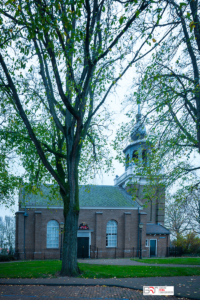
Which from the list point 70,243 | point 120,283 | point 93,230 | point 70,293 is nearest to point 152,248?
point 93,230

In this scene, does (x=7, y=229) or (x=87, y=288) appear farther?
(x=7, y=229)

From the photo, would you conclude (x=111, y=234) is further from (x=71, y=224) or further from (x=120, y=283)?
(x=120, y=283)

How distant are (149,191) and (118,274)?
13.2ft

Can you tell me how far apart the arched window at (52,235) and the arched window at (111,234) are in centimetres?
569

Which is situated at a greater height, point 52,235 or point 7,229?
point 52,235

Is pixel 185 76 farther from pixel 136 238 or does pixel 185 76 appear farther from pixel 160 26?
pixel 136 238

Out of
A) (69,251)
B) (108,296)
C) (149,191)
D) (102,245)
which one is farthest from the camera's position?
(102,245)

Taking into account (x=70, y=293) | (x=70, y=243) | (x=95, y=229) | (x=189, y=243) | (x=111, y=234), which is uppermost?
(x=70, y=243)

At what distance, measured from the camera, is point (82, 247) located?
29516mm

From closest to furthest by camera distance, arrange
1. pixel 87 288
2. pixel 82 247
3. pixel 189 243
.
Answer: pixel 87 288 < pixel 82 247 < pixel 189 243

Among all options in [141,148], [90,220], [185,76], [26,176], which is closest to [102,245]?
[90,220]

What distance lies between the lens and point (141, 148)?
451 inches

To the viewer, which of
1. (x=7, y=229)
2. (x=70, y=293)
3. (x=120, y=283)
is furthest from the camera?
(x=7, y=229)

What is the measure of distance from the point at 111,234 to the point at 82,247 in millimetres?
3580
